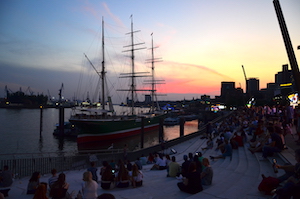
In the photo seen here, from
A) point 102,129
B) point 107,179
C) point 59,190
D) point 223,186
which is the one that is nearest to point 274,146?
point 223,186

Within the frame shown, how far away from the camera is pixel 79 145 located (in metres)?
35.1

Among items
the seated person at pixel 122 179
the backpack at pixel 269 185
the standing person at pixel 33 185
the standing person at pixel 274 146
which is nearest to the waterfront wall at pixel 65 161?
the standing person at pixel 33 185

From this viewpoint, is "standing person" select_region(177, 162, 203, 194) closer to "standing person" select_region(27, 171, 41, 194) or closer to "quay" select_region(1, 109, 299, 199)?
"quay" select_region(1, 109, 299, 199)

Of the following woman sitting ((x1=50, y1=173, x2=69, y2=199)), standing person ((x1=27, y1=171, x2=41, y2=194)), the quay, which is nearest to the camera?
woman sitting ((x1=50, y1=173, x2=69, y2=199))

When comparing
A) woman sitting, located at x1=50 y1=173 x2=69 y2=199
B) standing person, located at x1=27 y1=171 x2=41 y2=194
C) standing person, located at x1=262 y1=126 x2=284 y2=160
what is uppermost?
standing person, located at x1=262 y1=126 x2=284 y2=160

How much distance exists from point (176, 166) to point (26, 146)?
3244cm

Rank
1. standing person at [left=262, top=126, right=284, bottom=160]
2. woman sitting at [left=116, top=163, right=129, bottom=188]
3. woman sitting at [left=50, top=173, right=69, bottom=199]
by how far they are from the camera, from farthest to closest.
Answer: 1. standing person at [left=262, top=126, right=284, bottom=160]
2. woman sitting at [left=116, top=163, right=129, bottom=188]
3. woman sitting at [left=50, top=173, right=69, bottom=199]

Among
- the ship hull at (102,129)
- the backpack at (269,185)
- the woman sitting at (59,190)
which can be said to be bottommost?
the ship hull at (102,129)

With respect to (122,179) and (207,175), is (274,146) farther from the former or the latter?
(122,179)

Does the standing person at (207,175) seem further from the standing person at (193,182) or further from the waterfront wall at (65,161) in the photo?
the waterfront wall at (65,161)

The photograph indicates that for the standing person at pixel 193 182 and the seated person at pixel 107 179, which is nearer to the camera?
the standing person at pixel 193 182

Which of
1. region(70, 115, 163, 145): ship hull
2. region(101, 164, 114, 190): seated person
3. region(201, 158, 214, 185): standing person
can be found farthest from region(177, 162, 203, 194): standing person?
region(70, 115, 163, 145): ship hull

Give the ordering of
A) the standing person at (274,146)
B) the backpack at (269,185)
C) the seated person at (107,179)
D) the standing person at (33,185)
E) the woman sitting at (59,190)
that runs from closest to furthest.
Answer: the backpack at (269,185) < the woman sitting at (59,190) < the standing person at (33,185) < the seated person at (107,179) < the standing person at (274,146)

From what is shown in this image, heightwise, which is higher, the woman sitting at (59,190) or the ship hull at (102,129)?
the woman sitting at (59,190)
